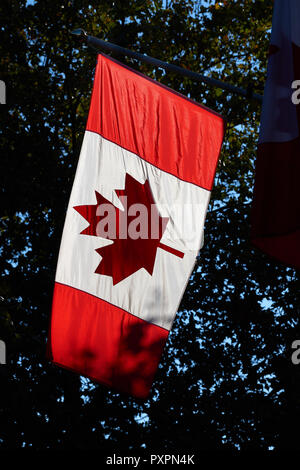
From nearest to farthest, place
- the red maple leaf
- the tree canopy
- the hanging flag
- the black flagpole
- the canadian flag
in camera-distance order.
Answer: the hanging flag → the canadian flag → the red maple leaf → the black flagpole → the tree canopy

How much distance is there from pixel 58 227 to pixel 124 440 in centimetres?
453

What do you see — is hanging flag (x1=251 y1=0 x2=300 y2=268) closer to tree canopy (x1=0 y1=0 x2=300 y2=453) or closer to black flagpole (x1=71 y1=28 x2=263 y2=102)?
black flagpole (x1=71 y1=28 x2=263 y2=102)

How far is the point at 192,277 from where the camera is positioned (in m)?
13.4

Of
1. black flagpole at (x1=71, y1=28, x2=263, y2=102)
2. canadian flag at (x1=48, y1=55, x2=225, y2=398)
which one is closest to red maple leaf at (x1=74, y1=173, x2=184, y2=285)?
canadian flag at (x1=48, y1=55, x2=225, y2=398)

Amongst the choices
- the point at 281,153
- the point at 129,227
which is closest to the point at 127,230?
the point at 129,227

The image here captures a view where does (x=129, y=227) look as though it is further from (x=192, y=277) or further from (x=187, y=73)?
(x=192, y=277)

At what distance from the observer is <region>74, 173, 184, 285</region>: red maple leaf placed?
5.00 m

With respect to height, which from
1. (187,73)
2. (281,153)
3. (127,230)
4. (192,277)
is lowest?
(281,153)

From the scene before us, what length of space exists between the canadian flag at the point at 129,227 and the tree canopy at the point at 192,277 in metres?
6.23

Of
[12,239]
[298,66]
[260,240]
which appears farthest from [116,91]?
[12,239]

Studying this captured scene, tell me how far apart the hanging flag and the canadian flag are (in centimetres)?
148

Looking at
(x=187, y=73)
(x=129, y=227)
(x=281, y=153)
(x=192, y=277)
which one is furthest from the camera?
(x=192, y=277)

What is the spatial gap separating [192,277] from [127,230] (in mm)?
8473

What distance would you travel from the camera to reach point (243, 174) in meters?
14.6
